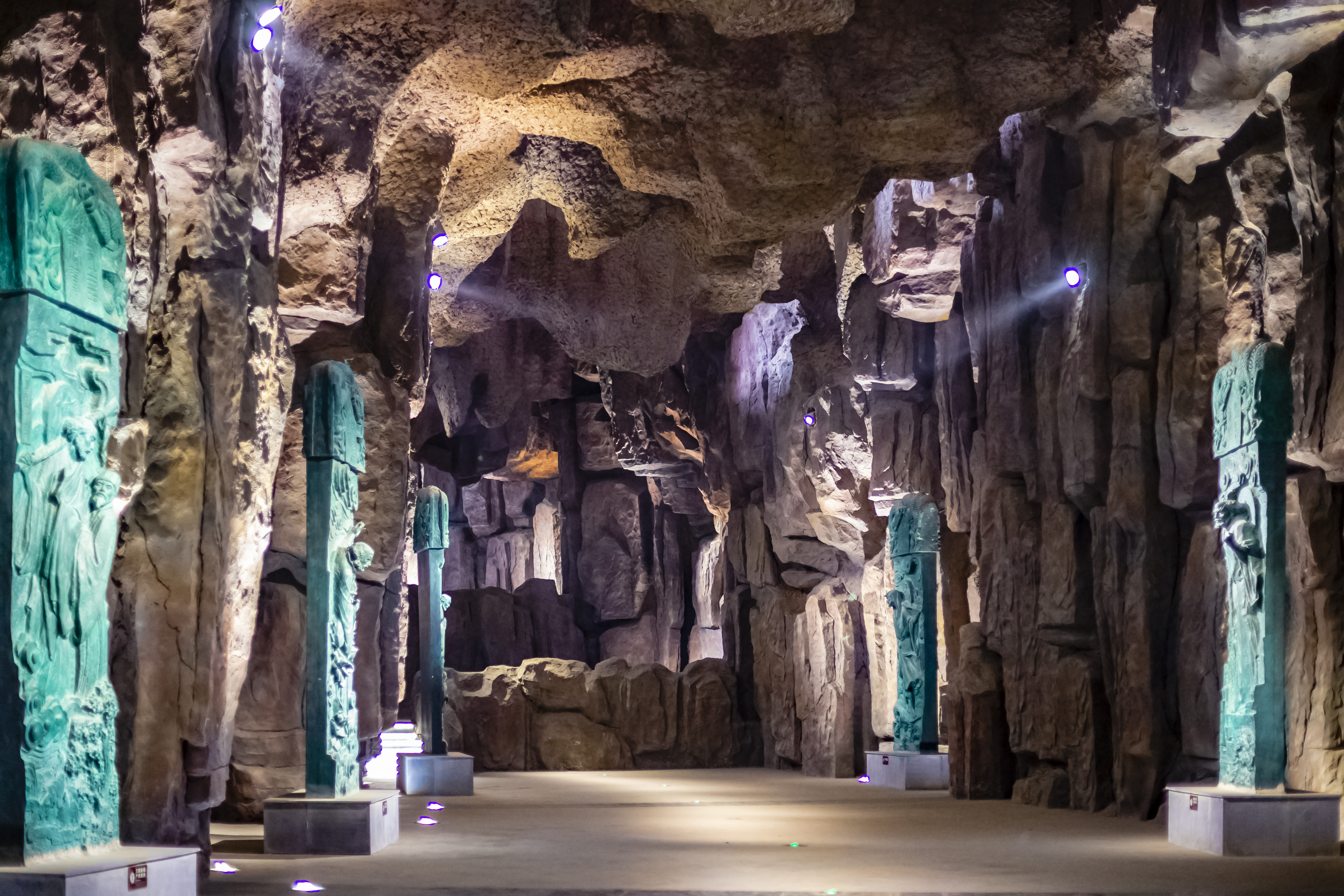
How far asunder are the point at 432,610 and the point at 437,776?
63.7 inches

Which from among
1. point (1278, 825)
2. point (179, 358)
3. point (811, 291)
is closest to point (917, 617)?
point (811, 291)

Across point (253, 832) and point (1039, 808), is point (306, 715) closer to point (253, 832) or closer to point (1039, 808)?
point (253, 832)

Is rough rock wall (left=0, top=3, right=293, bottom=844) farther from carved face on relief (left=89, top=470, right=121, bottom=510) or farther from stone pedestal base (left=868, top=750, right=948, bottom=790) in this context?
stone pedestal base (left=868, top=750, right=948, bottom=790)

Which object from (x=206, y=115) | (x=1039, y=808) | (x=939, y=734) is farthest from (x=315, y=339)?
(x=939, y=734)

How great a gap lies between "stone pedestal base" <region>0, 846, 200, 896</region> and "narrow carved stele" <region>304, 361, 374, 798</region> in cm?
253

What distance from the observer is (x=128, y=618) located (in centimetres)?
684

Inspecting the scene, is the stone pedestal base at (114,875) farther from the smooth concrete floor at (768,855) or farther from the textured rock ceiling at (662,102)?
the textured rock ceiling at (662,102)

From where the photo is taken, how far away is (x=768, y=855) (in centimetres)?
775

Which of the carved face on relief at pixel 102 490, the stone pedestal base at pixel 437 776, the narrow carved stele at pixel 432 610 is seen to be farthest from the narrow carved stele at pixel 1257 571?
the narrow carved stele at pixel 432 610

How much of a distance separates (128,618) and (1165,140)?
7.66 metres

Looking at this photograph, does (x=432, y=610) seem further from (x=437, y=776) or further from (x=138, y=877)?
(x=138, y=877)

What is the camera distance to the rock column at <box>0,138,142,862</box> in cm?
463

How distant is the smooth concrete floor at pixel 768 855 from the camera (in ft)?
20.9

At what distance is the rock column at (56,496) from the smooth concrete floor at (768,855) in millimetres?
1653
